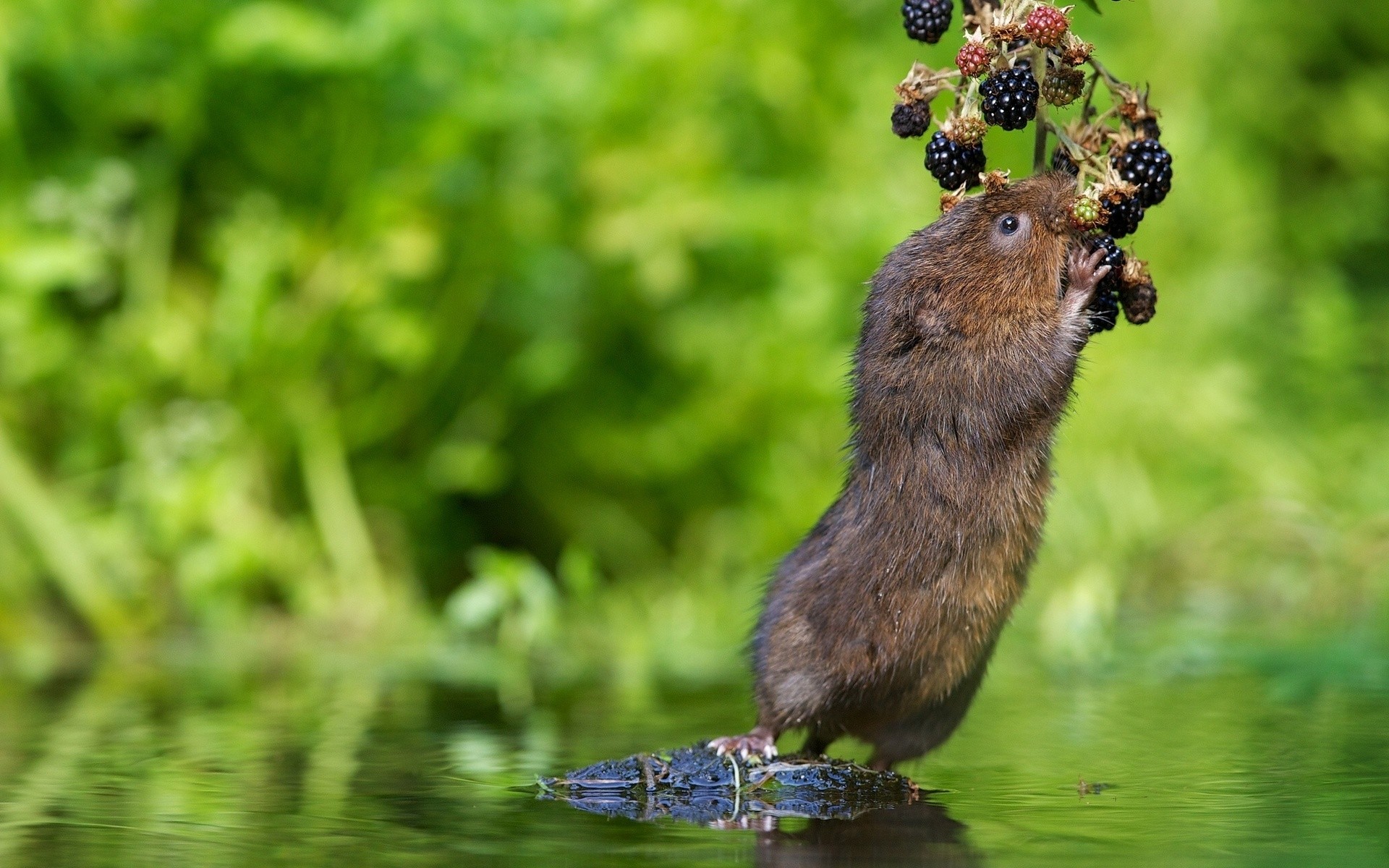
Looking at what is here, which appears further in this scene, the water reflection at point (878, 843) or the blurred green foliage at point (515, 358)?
the blurred green foliage at point (515, 358)

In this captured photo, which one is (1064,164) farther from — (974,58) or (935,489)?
(935,489)

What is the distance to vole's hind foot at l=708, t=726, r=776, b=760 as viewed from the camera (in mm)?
3510

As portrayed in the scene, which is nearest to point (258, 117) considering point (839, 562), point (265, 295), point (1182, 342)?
point (265, 295)

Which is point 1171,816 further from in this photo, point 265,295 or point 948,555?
point 265,295

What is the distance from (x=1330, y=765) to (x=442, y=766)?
1.88 meters

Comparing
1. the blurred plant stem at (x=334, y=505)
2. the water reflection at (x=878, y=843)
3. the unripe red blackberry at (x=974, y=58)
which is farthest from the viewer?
the blurred plant stem at (x=334, y=505)

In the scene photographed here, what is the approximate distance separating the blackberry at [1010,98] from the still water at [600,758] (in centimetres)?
130

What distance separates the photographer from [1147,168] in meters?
3.40

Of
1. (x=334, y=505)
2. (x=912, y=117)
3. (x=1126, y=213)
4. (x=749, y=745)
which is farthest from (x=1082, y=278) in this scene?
(x=334, y=505)

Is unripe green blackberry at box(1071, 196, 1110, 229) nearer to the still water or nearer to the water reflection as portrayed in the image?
the still water

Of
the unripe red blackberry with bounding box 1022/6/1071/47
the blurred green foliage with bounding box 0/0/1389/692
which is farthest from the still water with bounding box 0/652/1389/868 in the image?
the unripe red blackberry with bounding box 1022/6/1071/47

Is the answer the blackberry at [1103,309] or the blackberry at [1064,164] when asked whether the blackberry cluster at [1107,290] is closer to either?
the blackberry at [1103,309]

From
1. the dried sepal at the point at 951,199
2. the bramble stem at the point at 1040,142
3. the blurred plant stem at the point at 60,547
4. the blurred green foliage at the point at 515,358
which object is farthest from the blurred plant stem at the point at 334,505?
the bramble stem at the point at 1040,142

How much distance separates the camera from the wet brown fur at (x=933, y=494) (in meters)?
3.52
